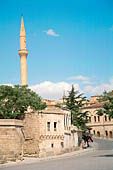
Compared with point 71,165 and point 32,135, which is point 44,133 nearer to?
point 32,135

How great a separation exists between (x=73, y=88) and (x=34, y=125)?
20.7 meters

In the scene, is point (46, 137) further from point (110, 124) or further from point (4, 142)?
point (110, 124)

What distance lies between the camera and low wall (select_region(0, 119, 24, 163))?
3050 cm

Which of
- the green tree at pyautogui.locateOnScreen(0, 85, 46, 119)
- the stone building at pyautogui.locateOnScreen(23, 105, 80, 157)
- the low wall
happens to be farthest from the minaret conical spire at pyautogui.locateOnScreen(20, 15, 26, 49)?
the low wall

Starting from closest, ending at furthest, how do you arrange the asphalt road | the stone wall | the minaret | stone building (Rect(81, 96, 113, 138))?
the asphalt road
the stone wall
the minaret
stone building (Rect(81, 96, 113, 138))

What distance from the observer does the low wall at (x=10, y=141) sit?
30500 millimetres

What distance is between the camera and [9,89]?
45.7m

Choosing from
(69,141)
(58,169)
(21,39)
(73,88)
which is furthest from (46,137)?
(21,39)

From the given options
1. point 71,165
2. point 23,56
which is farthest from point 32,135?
point 23,56

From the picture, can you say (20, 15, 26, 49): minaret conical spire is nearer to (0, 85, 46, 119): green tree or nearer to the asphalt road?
(0, 85, 46, 119): green tree

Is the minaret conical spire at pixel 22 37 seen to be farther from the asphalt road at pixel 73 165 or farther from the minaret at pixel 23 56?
the asphalt road at pixel 73 165

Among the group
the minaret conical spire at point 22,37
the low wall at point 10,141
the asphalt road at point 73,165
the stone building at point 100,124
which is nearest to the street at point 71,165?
the asphalt road at point 73,165

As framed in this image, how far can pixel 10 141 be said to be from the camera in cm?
3122

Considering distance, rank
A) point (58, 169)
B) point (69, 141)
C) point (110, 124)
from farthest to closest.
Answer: point (110, 124), point (69, 141), point (58, 169)
